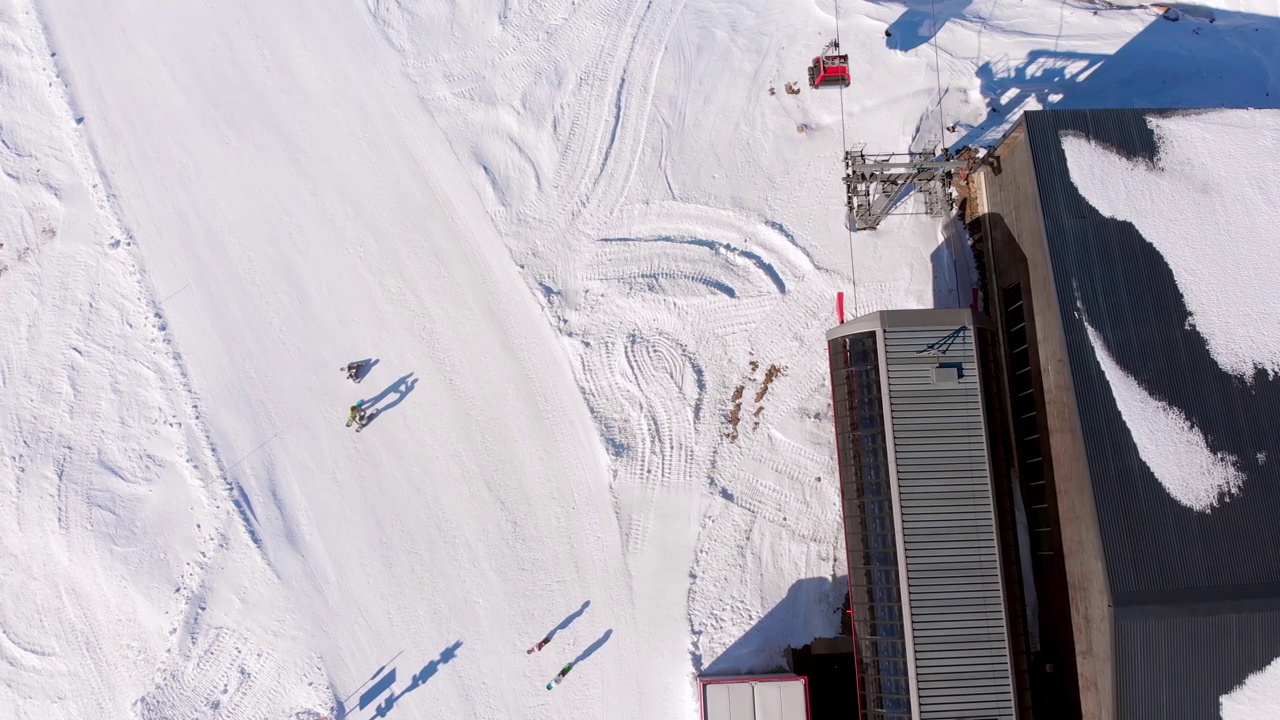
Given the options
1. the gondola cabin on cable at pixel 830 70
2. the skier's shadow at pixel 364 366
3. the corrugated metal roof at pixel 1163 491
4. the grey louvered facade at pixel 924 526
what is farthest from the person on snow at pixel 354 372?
the corrugated metal roof at pixel 1163 491

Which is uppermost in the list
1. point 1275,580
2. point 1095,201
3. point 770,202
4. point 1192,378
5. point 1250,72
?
point 1250,72

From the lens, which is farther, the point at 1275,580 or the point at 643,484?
the point at 643,484

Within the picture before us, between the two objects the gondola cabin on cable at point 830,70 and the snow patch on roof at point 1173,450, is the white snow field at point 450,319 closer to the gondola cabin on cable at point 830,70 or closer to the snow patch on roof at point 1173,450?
the gondola cabin on cable at point 830,70

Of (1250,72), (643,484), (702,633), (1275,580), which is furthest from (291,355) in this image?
(1250,72)

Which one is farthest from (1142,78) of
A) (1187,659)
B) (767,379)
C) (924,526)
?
(1187,659)

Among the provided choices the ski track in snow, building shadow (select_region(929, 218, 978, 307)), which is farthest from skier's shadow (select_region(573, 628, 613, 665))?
building shadow (select_region(929, 218, 978, 307))

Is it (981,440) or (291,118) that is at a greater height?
(291,118)

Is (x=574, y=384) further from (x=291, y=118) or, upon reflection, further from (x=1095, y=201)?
(x=1095, y=201)
